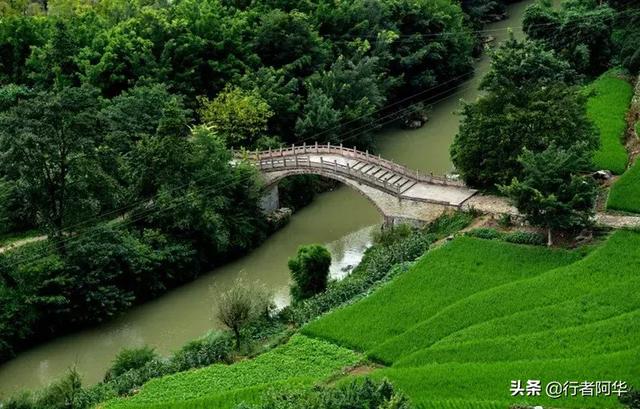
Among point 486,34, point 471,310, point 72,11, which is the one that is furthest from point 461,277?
point 486,34

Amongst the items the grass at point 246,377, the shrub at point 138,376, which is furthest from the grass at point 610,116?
the shrub at point 138,376

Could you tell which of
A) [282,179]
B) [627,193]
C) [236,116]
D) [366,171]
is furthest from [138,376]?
[627,193]

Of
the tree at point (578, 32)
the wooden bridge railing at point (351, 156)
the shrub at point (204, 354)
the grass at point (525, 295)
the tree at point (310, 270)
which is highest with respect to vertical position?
the tree at point (578, 32)

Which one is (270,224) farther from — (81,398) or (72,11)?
(72,11)

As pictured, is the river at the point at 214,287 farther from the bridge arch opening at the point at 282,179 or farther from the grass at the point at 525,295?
the grass at the point at 525,295

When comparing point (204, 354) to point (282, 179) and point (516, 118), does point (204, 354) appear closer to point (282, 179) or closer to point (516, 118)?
point (516, 118)
